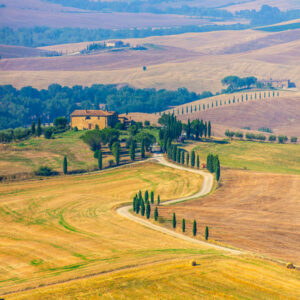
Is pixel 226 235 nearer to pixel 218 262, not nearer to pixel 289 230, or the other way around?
pixel 289 230

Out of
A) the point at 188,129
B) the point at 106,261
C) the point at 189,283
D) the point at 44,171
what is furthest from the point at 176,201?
the point at 188,129

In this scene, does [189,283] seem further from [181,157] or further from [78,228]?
[181,157]

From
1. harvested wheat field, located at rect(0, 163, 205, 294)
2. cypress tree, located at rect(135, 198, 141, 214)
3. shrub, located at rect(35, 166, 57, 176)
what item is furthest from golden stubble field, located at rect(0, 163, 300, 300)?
shrub, located at rect(35, 166, 57, 176)

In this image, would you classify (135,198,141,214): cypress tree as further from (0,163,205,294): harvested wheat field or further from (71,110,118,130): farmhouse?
(71,110,118,130): farmhouse

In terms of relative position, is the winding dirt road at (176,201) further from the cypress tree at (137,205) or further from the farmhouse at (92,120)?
the farmhouse at (92,120)

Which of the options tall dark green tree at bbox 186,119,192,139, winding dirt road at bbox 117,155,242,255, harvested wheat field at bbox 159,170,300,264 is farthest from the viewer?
tall dark green tree at bbox 186,119,192,139

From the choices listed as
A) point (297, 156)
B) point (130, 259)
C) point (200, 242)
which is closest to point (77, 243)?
point (130, 259)

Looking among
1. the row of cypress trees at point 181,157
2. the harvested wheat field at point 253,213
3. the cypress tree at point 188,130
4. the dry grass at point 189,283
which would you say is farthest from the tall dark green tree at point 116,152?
the dry grass at point 189,283
